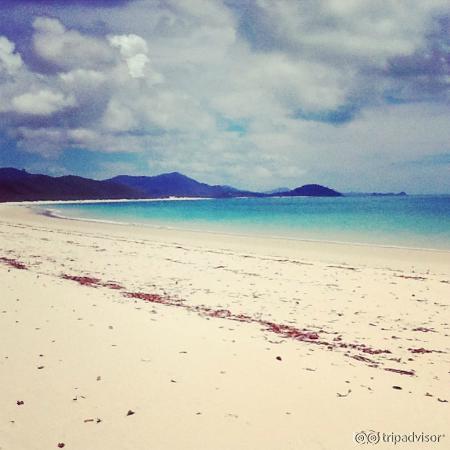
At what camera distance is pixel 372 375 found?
627 cm

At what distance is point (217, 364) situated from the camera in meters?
6.41

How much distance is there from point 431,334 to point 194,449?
22.6 feet

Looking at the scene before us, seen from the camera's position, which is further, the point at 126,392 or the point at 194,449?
the point at 126,392

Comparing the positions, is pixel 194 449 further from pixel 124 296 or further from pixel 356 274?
pixel 356 274

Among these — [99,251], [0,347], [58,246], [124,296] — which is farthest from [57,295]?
[58,246]
